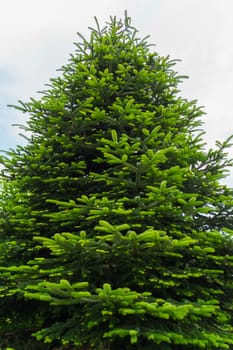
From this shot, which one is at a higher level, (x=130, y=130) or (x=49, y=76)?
(x=49, y=76)

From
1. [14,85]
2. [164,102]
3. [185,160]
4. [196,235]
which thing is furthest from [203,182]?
[14,85]

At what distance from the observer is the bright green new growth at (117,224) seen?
3820 mm

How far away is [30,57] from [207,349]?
7.20 m

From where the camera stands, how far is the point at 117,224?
4.53 metres

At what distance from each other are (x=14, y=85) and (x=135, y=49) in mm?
2989

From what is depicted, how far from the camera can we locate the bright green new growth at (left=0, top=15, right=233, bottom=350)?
3820 millimetres

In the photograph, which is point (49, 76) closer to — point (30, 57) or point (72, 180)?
point (30, 57)

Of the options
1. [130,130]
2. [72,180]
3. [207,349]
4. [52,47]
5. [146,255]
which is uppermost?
[52,47]

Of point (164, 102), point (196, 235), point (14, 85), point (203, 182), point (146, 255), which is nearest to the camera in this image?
point (146, 255)

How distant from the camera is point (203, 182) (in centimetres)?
536

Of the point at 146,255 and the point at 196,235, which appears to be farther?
the point at 196,235

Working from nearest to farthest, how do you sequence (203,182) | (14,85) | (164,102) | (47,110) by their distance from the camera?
(203,182)
(47,110)
(164,102)
(14,85)

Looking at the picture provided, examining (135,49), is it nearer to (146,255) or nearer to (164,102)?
(164,102)

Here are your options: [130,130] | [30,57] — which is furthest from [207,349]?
[30,57]
